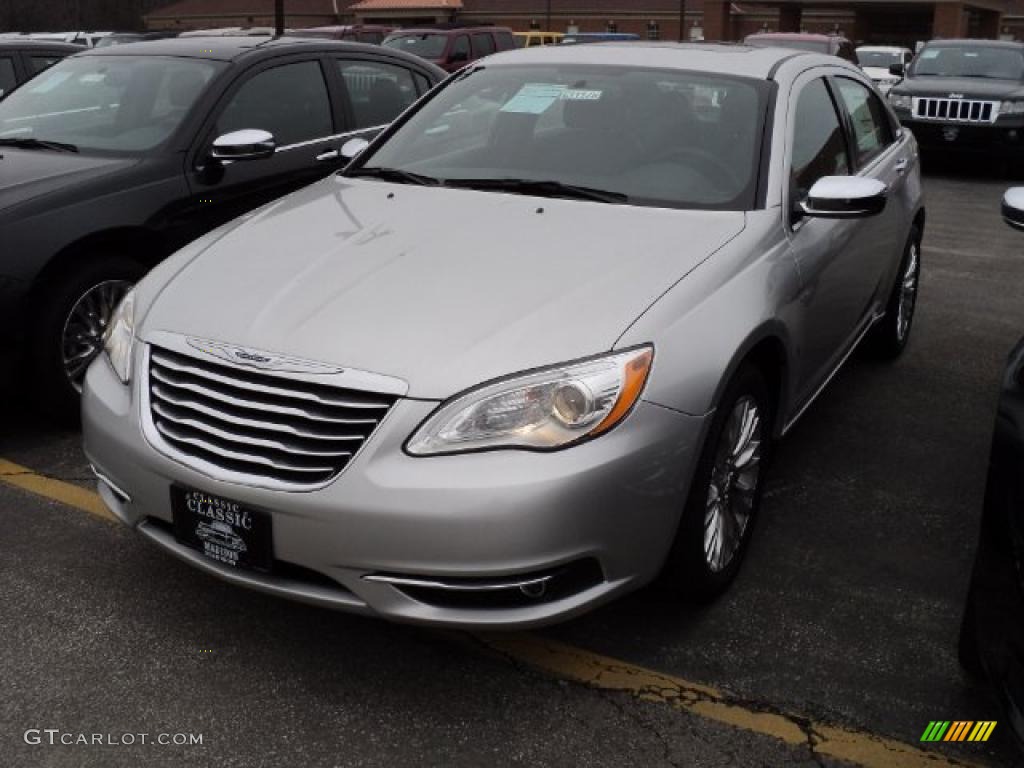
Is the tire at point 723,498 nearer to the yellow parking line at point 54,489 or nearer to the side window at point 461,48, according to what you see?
the yellow parking line at point 54,489

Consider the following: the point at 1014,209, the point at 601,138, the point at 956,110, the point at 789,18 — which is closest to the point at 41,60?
the point at 601,138

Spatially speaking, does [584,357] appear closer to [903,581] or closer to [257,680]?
[257,680]

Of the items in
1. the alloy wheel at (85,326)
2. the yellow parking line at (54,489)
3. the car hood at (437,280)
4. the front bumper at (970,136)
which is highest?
the car hood at (437,280)

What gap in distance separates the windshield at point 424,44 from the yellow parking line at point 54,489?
61.1 ft

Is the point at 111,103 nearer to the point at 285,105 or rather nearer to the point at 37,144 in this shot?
the point at 37,144

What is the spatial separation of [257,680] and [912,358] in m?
4.11

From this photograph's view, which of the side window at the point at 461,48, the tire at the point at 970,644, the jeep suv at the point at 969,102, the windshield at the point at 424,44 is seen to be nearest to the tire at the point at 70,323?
the tire at the point at 970,644

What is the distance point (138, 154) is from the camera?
493cm

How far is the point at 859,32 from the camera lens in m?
50.4

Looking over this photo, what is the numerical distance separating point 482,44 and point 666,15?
1583 inches

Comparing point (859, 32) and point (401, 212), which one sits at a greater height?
point (401, 212)

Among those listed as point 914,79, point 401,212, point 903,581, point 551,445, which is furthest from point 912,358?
point 914,79

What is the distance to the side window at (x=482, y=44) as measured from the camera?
22.9m

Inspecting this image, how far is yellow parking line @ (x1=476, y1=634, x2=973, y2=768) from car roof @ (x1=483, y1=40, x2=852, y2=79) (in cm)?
225
